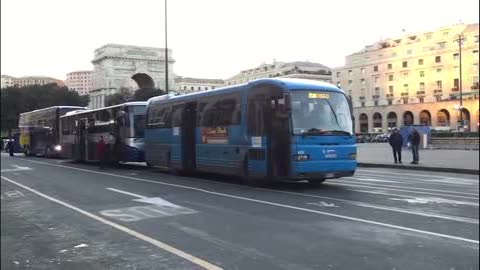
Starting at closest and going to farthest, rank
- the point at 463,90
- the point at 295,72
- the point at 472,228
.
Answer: the point at 472,228, the point at 295,72, the point at 463,90

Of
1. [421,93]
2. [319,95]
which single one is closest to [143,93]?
[319,95]

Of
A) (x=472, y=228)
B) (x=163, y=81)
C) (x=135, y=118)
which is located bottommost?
(x=472, y=228)

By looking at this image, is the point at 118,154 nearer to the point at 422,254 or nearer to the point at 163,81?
the point at 163,81

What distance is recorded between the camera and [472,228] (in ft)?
28.7

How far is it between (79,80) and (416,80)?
111667 millimetres

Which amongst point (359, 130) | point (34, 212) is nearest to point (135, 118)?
point (34, 212)

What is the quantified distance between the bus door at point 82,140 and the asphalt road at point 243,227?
13.7 m

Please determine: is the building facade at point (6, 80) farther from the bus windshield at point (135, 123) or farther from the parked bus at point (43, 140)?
the parked bus at point (43, 140)

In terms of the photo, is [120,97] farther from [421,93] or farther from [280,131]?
[421,93]

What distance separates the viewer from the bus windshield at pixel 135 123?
24.6 meters

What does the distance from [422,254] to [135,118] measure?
62.7ft

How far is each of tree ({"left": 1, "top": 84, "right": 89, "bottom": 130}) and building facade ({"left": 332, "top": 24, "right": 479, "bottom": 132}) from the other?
304 ft

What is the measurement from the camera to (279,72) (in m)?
16.8

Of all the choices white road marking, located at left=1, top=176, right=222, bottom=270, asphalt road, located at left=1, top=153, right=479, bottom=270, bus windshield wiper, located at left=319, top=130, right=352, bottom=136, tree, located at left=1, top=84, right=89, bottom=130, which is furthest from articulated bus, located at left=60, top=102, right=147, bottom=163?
white road marking, located at left=1, top=176, right=222, bottom=270
